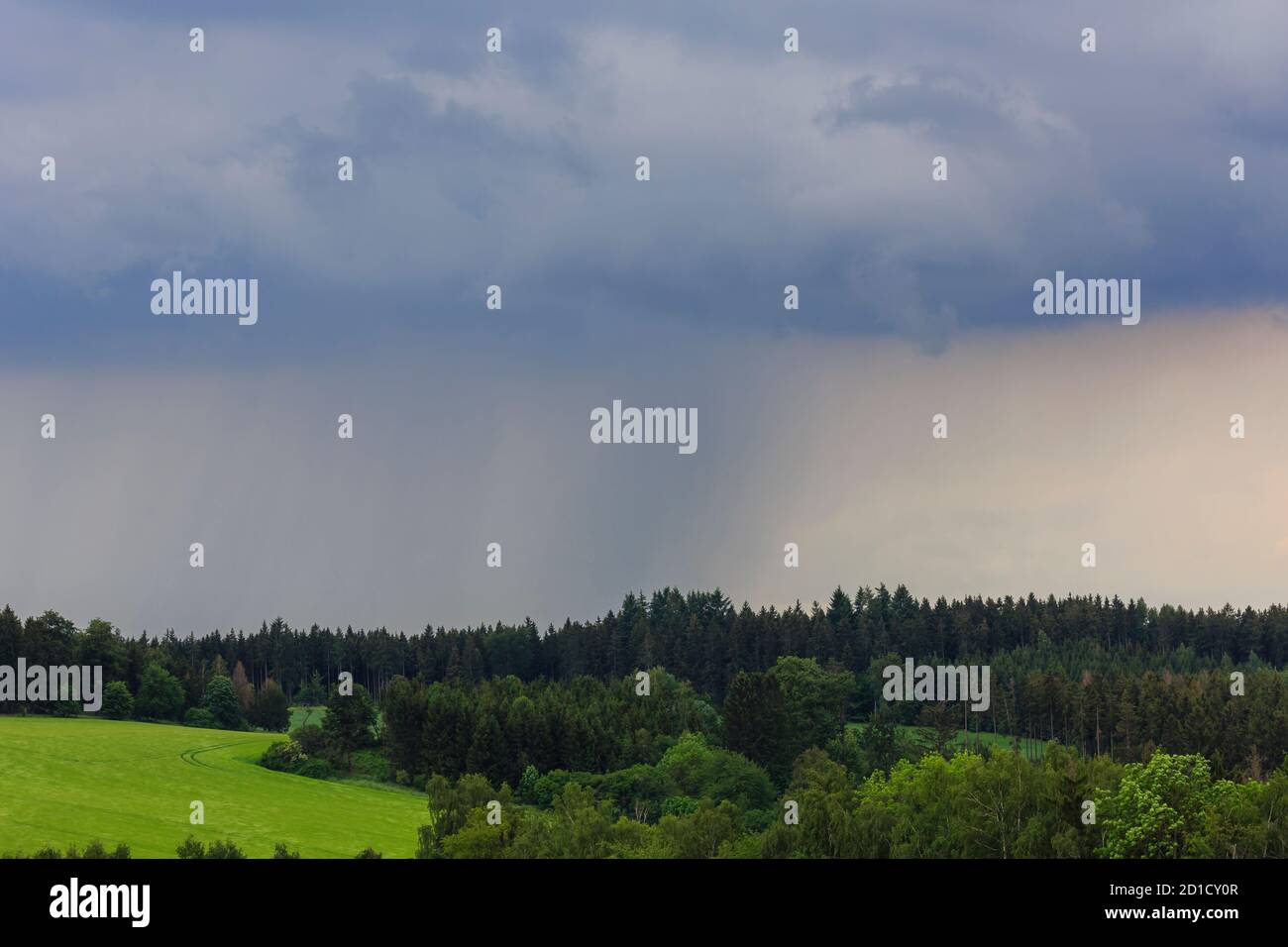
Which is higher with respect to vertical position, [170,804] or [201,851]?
[201,851]

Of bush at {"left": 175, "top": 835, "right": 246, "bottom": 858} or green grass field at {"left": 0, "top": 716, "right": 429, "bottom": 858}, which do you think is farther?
green grass field at {"left": 0, "top": 716, "right": 429, "bottom": 858}

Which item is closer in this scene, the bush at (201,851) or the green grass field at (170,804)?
the bush at (201,851)

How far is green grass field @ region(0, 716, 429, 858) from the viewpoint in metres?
152

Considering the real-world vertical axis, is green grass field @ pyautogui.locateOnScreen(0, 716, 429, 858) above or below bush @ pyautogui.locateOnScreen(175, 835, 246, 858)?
below

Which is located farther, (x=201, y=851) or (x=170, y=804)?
(x=170, y=804)

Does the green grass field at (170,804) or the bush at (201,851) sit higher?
the bush at (201,851)

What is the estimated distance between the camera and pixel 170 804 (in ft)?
566

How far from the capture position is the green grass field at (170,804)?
152 metres
